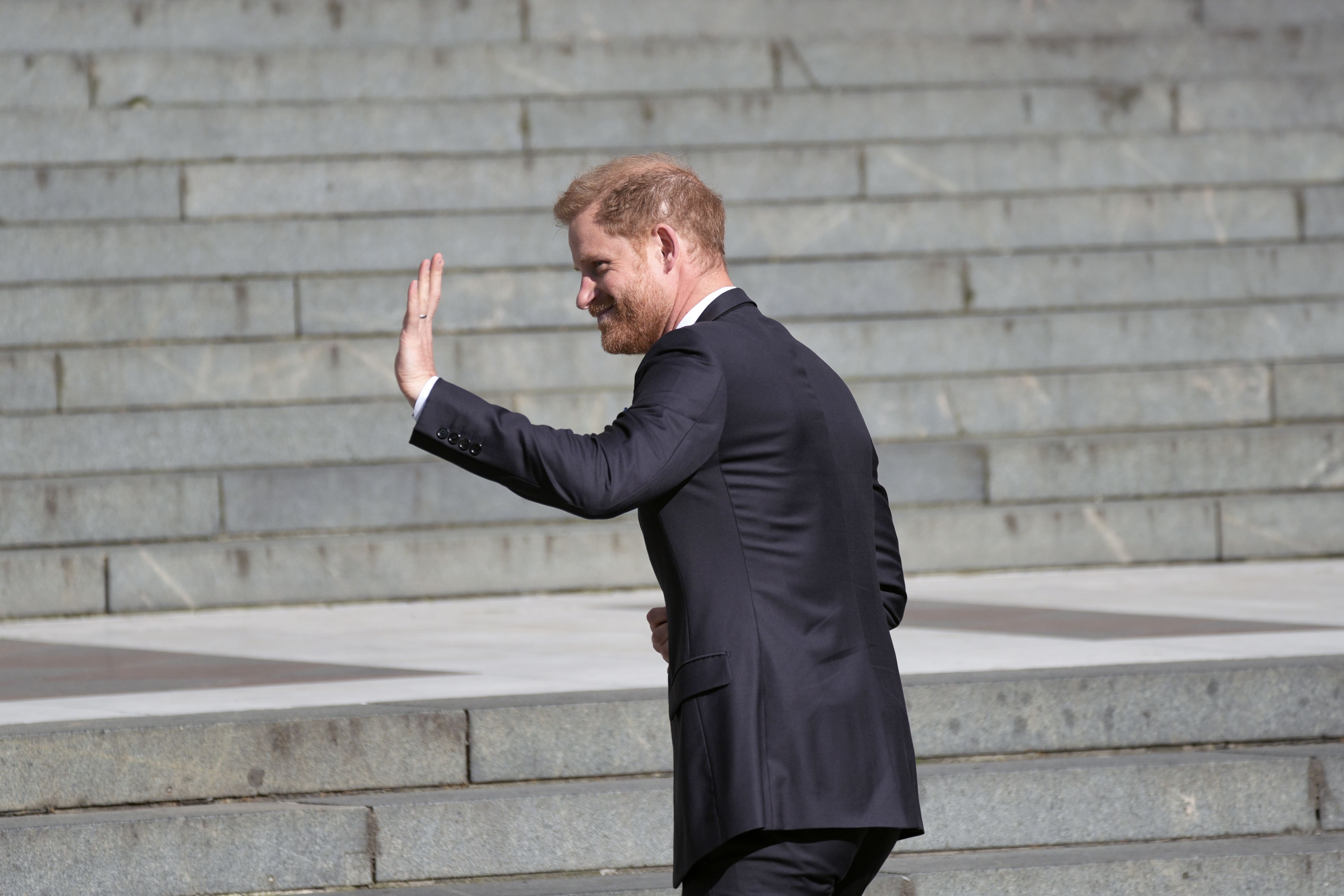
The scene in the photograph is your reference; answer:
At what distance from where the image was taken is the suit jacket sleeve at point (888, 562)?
266 cm

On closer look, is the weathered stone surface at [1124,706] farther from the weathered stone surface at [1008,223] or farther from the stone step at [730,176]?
the stone step at [730,176]

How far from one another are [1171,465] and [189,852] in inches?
212

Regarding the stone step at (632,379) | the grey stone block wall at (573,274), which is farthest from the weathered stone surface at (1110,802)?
the stone step at (632,379)

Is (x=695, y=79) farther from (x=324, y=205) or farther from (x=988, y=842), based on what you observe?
(x=988, y=842)

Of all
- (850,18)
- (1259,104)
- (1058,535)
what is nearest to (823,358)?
(1058,535)

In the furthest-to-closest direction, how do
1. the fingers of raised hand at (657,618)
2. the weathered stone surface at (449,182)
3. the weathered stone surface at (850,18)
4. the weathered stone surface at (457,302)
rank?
the weathered stone surface at (850,18)
the weathered stone surface at (449,182)
the weathered stone surface at (457,302)
the fingers of raised hand at (657,618)

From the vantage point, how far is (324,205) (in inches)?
364

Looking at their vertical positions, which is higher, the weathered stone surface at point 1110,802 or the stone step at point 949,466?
the stone step at point 949,466

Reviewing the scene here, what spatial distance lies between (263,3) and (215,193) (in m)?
2.02

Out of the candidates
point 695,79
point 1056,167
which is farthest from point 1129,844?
point 695,79

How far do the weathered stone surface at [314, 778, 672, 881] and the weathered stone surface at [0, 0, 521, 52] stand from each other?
7313 millimetres

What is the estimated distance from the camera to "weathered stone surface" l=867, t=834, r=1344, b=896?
416 cm

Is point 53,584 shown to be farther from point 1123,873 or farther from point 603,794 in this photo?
point 1123,873

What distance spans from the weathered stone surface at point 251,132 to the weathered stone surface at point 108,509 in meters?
2.58
